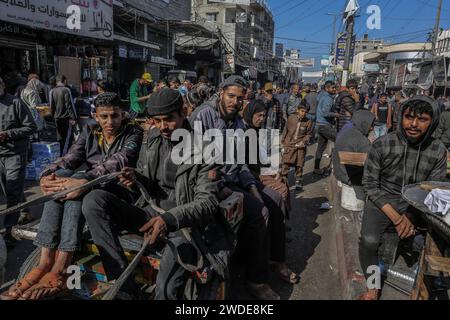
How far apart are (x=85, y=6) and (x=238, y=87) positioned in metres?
10.0

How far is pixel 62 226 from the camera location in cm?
242

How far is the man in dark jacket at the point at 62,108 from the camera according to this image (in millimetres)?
6820

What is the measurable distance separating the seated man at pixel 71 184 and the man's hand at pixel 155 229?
2.50 feet

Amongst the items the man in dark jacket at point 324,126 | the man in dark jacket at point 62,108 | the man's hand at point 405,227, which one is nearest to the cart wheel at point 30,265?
the man's hand at point 405,227

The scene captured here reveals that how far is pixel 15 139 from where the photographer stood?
153 inches

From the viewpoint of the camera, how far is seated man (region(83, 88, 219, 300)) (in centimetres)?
215

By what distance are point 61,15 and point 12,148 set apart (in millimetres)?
8030

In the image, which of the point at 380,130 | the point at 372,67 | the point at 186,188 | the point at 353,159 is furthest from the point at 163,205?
the point at 372,67

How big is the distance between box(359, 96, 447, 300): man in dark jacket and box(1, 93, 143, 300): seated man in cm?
227

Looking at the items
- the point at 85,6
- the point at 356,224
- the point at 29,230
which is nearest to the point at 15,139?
the point at 29,230

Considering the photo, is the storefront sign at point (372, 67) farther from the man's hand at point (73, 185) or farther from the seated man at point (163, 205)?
the man's hand at point (73, 185)

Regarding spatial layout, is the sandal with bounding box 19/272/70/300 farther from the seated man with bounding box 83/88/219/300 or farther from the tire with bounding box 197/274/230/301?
the tire with bounding box 197/274/230/301

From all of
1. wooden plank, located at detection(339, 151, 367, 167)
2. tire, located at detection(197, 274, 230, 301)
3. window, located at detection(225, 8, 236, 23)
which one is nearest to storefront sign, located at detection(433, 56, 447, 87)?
wooden plank, located at detection(339, 151, 367, 167)
